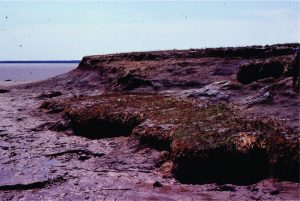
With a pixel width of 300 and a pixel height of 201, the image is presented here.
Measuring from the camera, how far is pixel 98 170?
1401 centimetres

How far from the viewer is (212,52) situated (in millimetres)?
35375

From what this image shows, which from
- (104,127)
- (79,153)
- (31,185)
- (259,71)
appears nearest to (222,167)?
(31,185)

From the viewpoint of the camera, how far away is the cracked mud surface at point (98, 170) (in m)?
11.3

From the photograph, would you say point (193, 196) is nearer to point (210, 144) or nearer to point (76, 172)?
point (210, 144)

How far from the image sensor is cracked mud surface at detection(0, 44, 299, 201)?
11.3m

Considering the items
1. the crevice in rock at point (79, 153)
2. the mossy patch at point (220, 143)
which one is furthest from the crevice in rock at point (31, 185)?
the mossy patch at point (220, 143)

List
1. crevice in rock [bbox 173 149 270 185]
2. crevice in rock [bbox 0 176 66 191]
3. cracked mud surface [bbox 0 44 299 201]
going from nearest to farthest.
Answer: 1. cracked mud surface [bbox 0 44 299 201]
2. crevice in rock [bbox 173 149 270 185]
3. crevice in rock [bbox 0 176 66 191]

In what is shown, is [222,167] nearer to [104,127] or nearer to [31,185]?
[31,185]

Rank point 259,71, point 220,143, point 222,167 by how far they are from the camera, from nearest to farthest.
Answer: point 222,167 < point 220,143 < point 259,71

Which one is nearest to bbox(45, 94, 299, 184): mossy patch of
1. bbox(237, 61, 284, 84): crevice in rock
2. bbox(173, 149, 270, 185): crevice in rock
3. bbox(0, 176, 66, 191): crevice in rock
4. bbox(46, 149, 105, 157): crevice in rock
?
bbox(173, 149, 270, 185): crevice in rock

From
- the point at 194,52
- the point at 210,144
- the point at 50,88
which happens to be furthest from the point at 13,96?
the point at 210,144

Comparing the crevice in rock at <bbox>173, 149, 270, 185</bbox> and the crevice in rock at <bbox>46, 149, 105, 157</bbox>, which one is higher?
the crevice in rock at <bbox>173, 149, 270, 185</bbox>

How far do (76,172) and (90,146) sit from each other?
3.80 m

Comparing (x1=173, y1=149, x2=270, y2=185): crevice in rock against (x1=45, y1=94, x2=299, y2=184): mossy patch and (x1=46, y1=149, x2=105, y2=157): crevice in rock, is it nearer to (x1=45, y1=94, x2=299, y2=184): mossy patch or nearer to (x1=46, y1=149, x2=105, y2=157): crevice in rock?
(x1=45, y1=94, x2=299, y2=184): mossy patch
